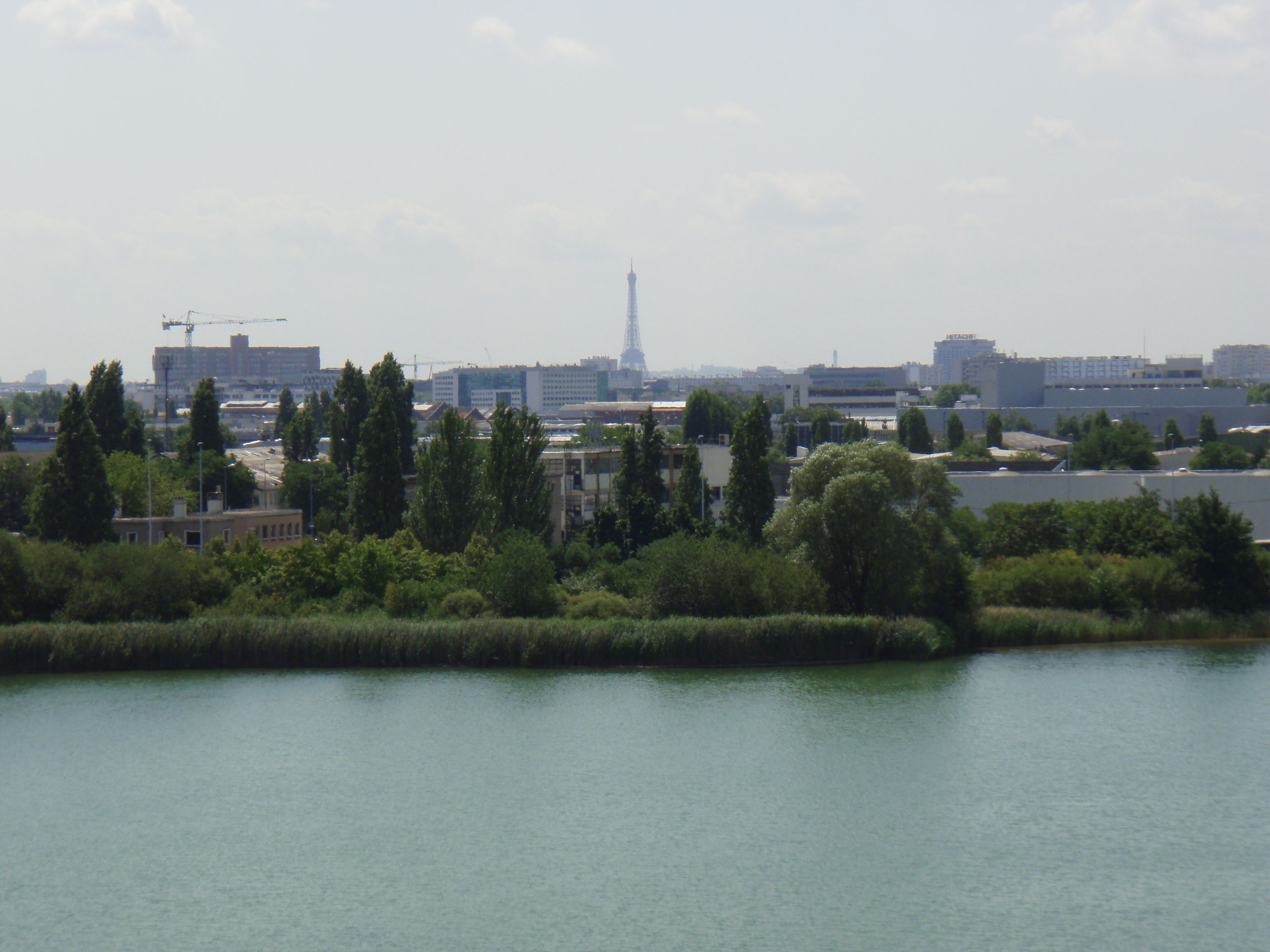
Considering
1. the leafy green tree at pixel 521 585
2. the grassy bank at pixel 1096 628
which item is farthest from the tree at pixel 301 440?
the grassy bank at pixel 1096 628

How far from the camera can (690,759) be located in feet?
75.7

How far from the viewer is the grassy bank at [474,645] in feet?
101

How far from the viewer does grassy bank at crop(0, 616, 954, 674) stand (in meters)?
30.8

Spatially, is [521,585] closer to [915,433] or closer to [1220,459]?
[1220,459]

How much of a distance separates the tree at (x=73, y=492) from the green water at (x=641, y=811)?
25.1ft

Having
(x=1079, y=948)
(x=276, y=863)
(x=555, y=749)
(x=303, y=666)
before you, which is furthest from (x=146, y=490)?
(x=1079, y=948)

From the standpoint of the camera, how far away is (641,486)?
137 ft

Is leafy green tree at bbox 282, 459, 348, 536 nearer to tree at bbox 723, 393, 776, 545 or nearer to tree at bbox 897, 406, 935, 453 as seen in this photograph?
tree at bbox 723, 393, 776, 545

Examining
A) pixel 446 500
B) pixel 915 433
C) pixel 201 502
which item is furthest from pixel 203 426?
pixel 915 433

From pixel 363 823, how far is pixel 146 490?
29.2 m

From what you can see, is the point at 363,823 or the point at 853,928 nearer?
the point at 853,928

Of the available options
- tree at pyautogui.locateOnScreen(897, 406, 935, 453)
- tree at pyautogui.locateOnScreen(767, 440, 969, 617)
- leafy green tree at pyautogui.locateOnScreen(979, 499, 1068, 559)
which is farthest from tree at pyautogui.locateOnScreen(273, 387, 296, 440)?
tree at pyautogui.locateOnScreen(767, 440, 969, 617)

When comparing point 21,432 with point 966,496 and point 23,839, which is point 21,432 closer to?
point 966,496

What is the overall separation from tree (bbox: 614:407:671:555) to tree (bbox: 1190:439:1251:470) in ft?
118
